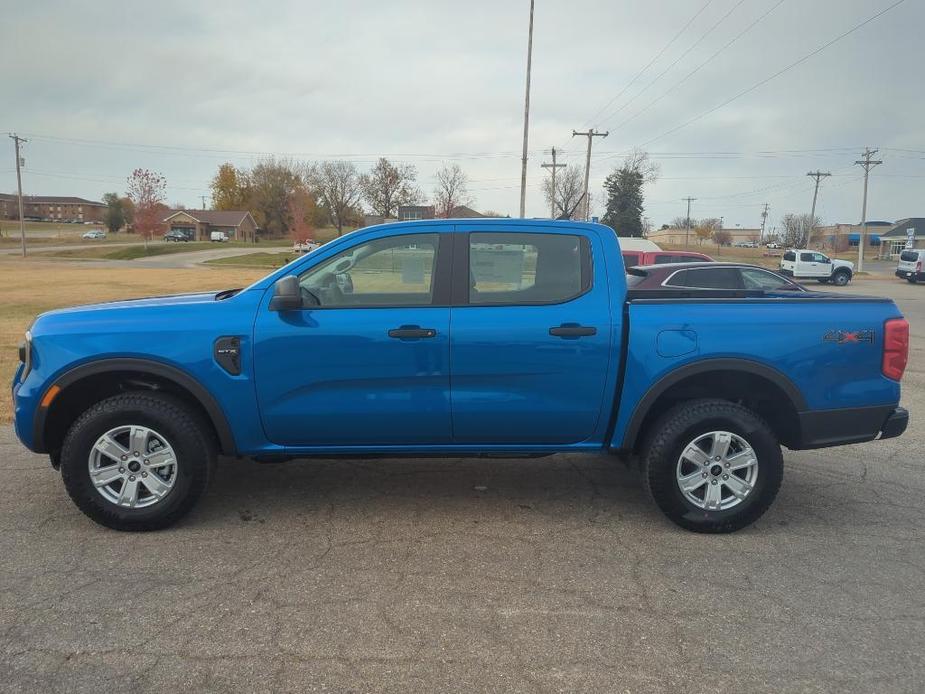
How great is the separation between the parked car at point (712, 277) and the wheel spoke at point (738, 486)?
7820mm

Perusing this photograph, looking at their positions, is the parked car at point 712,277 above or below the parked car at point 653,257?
below

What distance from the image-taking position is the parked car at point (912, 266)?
3512 cm

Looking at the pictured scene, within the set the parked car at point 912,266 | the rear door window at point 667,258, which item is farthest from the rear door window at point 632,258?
the parked car at point 912,266

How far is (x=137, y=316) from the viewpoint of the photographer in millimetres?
3818

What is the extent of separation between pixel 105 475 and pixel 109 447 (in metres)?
0.17

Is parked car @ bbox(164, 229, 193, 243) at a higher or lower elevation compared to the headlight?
higher

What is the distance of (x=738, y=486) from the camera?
3934 millimetres

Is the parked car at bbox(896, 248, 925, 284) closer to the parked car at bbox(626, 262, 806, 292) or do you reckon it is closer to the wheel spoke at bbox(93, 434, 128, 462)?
the parked car at bbox(626, 262, 806, 292)

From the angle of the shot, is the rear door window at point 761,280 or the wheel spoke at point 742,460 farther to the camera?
the rear door window at point 761,280

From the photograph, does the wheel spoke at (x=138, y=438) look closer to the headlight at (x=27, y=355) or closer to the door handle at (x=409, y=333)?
the headlight at (x=27, y=355)

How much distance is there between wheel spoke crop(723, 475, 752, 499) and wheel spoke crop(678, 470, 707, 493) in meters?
0.14

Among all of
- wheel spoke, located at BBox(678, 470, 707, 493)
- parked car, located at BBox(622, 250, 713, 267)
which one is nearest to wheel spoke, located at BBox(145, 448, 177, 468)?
wheel spoke, located at BBox(678, 470, 707, 493)

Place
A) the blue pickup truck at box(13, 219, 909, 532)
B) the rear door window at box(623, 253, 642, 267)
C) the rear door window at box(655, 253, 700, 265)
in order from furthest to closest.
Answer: the rear door window at box(655, 253, 700, 265) < the rear door window at box(623, 253, 642, 267) < the blue pickup truck at box(13, 219, 909, 532)

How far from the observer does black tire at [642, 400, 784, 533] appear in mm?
3879
